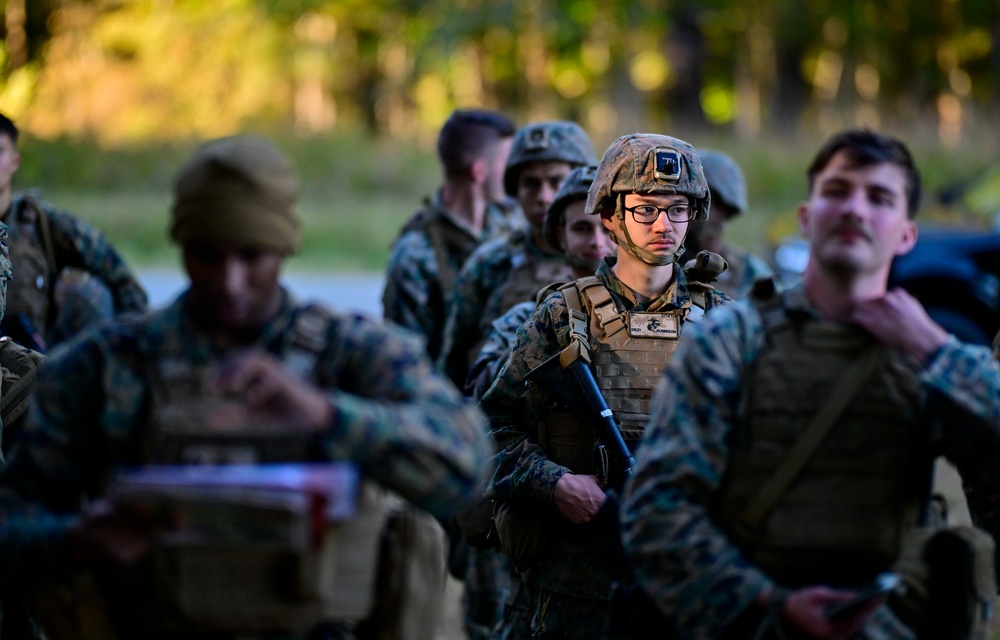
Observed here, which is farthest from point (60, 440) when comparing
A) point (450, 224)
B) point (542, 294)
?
point (450, 224)

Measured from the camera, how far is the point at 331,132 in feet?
93.4

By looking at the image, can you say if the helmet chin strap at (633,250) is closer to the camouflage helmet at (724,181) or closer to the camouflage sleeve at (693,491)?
the camouflage sleeve at (693,491)

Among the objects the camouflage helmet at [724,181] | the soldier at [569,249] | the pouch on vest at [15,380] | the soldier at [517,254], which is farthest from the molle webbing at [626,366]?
the camouflage helmet at [724,181]

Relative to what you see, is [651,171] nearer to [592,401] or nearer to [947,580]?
[592,401]

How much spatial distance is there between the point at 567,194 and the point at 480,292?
3.95ft

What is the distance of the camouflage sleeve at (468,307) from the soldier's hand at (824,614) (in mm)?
3951

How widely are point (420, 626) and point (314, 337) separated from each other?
27.9 inches

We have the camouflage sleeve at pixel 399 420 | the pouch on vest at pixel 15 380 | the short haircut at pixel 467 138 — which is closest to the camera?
the camouflage sleeve at pixel 399 420

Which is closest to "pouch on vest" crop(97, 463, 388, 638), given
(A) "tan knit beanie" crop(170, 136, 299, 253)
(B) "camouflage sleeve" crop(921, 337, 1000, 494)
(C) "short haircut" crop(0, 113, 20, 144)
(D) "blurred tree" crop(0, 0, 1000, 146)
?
(A) "tan knit beanie" crop(170, 136, 299, 253)

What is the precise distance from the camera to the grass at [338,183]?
21.7m

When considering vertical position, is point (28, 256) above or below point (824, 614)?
above

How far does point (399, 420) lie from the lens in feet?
10.7


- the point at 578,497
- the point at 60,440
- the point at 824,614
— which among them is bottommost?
the point at 578,497

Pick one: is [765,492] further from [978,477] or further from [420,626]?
[420,626]
